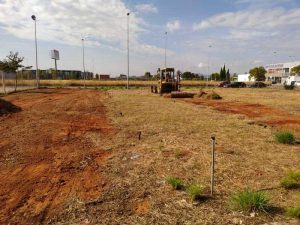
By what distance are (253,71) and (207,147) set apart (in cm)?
11211

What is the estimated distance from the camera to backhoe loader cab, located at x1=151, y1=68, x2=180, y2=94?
1486 inches

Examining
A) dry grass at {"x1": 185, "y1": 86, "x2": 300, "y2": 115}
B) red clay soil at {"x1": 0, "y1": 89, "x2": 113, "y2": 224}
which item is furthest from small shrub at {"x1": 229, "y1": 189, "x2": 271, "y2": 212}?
dry grass at {"x1": 185, "y1": 86, "x2": 300, "y2": 115}

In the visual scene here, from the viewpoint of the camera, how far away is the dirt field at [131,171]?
577cm

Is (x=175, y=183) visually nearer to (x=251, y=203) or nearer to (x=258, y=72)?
(x=251, y=203)

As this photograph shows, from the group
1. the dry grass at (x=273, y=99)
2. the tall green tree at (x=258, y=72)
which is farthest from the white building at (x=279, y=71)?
the dry grass at (x=273, y=99)

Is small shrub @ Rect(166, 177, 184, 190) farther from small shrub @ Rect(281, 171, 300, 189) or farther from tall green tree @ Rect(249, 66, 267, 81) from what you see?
tall green tree @ Rect(249, 66, 267, 81)

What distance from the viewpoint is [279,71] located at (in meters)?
139

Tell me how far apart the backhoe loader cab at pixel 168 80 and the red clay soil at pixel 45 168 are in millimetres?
23375

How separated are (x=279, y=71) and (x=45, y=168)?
142021 millimetres

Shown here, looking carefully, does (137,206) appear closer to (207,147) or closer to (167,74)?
(207,147)

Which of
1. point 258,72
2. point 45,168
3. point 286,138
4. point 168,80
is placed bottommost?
point 45,168

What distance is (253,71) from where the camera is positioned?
382 ft

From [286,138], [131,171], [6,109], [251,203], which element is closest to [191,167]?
[131,171]

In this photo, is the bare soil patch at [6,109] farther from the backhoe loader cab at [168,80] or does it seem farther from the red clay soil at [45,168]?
the backhoe loader cab at [168,80]
